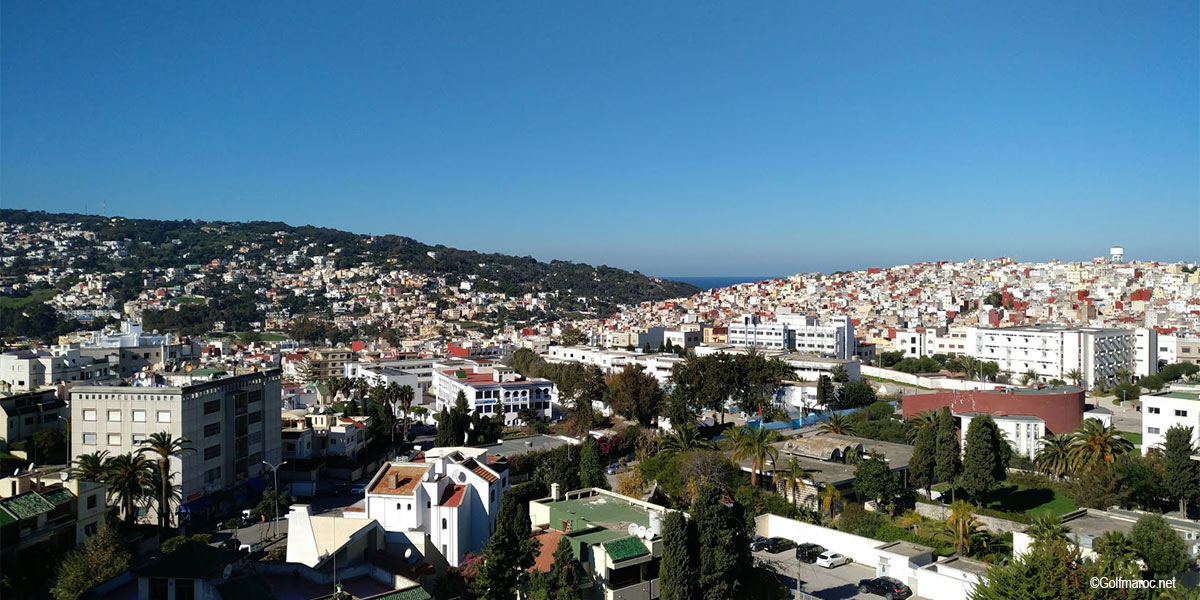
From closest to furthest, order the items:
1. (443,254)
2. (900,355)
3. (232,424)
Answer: (232,424), (900,355), (443,254)

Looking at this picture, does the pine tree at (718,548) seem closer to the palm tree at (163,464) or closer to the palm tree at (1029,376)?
the palm tree at (163,464)

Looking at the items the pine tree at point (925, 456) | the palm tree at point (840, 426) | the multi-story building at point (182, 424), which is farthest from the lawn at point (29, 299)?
the pine tree at point (925, 456)

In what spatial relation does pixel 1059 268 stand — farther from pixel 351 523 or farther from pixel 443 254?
pixel 351 523

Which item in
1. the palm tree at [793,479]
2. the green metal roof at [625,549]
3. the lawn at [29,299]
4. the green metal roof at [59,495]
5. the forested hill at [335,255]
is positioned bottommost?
the palm tree at [793,479]

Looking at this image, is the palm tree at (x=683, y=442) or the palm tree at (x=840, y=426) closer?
the palm tree at (x=683, y=442)

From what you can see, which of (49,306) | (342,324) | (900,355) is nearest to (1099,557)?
(900,355)

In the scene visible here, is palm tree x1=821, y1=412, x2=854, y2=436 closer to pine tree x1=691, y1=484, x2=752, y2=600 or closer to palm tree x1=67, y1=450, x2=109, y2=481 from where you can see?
pine tree x1=691, y1=484, x2=752, y2=600

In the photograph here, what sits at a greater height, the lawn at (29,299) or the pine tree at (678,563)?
the lawn at (29,299)
